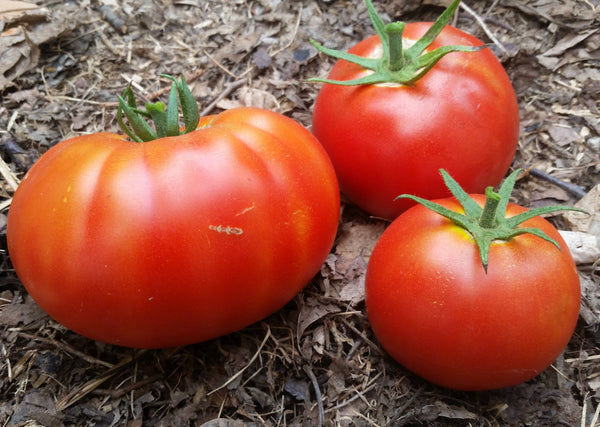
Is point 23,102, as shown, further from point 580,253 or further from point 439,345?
point 580,253

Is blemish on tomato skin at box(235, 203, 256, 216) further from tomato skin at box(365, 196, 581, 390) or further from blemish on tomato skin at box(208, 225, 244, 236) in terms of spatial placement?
tomato skin at box(365, 196, 581, 390)

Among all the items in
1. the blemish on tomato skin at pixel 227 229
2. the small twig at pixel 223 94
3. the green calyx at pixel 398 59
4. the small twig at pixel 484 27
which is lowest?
the small twig at pixel 223 94

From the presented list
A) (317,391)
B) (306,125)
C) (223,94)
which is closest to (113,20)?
(223,94)

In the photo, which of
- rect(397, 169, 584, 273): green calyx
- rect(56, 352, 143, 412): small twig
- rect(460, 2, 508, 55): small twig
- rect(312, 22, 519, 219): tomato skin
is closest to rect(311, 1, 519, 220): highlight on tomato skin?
rect(312, 22, 519, 219): tomato skin

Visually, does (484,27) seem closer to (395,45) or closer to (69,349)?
(395,45)

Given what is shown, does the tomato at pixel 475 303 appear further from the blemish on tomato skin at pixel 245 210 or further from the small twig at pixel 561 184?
the small twig at pixel 561 184

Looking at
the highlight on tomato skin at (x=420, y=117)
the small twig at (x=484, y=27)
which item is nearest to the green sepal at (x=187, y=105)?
the highlight on tomato skin at (x=420, y=117)

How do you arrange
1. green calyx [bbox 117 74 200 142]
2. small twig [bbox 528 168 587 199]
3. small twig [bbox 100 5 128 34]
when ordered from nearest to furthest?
green calyx [bbox 117 74 200 142]
small twig [bbox 528 168 587 199]
small twig [bbox 100 5 128 34]
